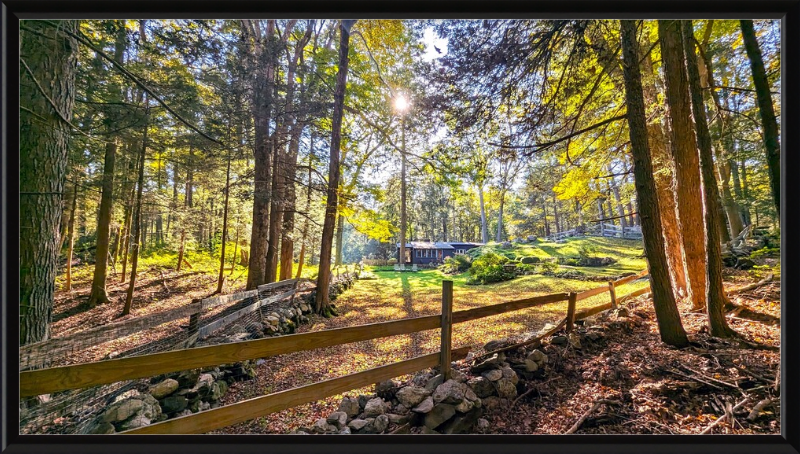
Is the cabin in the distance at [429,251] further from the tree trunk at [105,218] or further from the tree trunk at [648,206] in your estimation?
the tree trunk at [648,206]

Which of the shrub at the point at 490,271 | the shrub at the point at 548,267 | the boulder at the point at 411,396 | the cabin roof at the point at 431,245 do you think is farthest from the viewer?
the cabin roof at the point at 431,245

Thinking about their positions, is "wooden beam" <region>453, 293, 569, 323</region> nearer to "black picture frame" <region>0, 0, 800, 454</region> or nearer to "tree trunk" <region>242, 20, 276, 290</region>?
"black picture frame" <region>0, 0, 800, 454</region>

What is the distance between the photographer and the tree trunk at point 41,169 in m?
1.92

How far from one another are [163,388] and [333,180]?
4169mm

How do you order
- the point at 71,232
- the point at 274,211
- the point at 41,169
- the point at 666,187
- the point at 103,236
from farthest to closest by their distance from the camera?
the point at 274,211 < the point at 103,236 < the point at 666,187 < the point at 71,232 < the point at 41,169

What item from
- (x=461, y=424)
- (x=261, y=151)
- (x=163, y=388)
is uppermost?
(x=261, y=151)

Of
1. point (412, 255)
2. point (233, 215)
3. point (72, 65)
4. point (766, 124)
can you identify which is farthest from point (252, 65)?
point (412, 255)

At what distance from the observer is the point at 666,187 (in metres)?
4.66

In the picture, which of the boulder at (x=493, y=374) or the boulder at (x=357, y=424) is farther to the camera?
the boulder at (x=493, y=374)

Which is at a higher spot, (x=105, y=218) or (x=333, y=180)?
(x=333, y=180)

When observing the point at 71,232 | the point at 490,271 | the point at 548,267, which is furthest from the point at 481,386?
the point at 548,267
